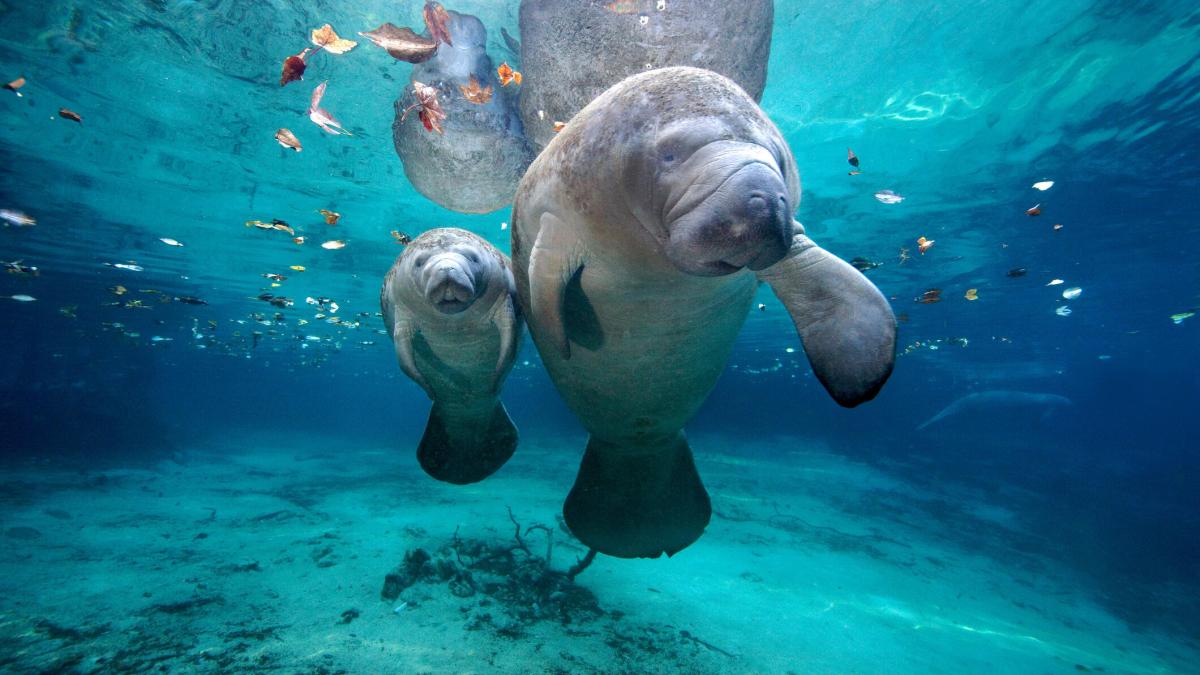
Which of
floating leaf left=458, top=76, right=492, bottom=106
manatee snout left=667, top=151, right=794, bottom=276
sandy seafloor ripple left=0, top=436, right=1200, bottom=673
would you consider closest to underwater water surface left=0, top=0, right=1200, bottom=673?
sandy seafloor ripple left=0, top=436, right=1200, bottom=673

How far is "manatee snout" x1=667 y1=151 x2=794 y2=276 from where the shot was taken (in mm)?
1695

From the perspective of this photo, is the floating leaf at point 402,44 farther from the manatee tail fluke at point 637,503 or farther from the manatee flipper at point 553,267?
the manatee tail fluke at point 637,503

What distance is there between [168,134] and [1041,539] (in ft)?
82.5

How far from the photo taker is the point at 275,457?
25656mm

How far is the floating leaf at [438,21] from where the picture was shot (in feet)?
20.3

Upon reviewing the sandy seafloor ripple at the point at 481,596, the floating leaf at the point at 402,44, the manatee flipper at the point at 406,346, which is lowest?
the sandy seafloor ripple at the point at 481,596

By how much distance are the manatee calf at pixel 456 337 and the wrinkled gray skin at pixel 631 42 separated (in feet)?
7.52

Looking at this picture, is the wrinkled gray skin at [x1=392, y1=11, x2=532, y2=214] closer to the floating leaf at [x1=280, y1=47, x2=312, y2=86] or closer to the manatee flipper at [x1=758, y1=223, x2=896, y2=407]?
the floating leaf at [x1=280, y1=47, x2=312, y2=86]

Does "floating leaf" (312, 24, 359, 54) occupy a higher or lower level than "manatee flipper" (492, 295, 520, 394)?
higher

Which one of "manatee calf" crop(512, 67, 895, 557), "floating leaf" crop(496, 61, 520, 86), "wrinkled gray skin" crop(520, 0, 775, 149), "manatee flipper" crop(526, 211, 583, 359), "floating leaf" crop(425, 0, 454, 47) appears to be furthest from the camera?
"floating leaf" crop(425, 0, 454, 47)

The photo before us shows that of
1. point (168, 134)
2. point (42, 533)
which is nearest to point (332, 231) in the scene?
point (168, 134)

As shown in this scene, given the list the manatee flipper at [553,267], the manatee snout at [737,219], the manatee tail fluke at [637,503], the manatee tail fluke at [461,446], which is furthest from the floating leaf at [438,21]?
the manatee snout at [737,219]

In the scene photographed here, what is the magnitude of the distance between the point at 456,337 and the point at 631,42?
332 centimetres

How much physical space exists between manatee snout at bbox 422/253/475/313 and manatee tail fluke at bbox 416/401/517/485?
1597mm
